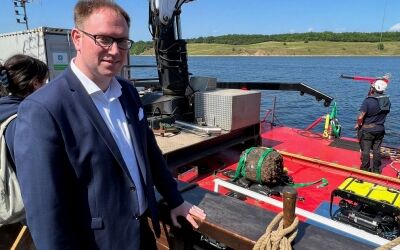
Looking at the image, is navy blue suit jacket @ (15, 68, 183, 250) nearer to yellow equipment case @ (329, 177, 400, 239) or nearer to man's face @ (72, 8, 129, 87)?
man's face @ (72, 8, 129, 87)

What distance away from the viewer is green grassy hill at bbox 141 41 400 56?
72.3m

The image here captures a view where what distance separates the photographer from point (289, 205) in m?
1.36

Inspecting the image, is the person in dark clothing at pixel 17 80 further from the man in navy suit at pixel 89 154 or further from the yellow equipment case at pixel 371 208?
the yellow equipment case at pixel 371 208

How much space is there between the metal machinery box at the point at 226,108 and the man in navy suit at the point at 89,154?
4476 mm

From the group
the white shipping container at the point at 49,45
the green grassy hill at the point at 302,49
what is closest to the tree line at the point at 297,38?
the green grassy hill at the point at 302,49

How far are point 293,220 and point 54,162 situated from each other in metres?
0.99

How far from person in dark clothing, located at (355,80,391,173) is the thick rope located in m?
5.62

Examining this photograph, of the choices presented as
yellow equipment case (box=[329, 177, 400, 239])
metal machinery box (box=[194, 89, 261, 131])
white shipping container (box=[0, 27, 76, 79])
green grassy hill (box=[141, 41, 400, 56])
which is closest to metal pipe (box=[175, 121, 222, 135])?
metal machinery box (box=[194, 89, 261, 131])

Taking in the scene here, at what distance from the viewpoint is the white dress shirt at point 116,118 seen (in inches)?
57.0

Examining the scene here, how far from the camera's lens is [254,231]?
143cm

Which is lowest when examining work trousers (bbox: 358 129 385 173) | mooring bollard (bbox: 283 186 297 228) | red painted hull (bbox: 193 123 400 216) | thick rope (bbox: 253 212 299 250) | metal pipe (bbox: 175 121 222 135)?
red painted hull (bbox: 193 123 400 216)

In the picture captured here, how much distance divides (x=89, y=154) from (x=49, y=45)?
7.73 m

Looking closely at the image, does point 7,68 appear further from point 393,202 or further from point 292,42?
point 292,42

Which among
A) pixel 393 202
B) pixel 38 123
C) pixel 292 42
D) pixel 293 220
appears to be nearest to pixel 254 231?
pixel 293 220
